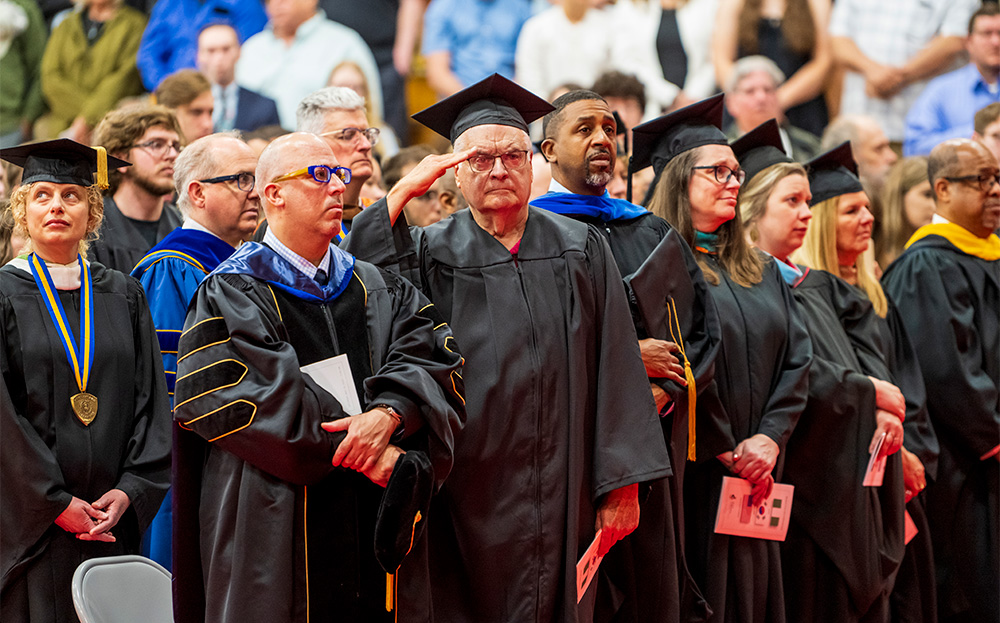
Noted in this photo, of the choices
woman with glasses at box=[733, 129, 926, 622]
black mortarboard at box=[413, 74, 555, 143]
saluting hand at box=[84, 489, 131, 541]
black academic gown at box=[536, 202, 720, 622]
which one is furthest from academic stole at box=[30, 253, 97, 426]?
woman with glasses at box=[733, 129, 926, 622]

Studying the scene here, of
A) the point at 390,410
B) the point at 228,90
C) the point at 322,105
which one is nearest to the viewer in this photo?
the point at 390,410

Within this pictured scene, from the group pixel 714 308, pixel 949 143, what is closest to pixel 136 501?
pixel 714 308

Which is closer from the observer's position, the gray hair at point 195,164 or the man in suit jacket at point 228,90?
the gray hair at point 195,164

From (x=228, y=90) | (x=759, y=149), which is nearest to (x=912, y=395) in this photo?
(x=759, y=149)

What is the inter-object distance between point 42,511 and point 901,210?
5.11m

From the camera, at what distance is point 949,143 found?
223 inches

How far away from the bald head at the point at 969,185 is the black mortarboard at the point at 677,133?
1.91 meters

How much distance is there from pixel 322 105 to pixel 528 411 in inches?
77.9

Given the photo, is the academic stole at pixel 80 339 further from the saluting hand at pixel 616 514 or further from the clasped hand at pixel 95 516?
the saluting hand at pixel 616 514

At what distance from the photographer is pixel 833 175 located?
205 inches

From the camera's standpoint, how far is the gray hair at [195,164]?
4.11 metres

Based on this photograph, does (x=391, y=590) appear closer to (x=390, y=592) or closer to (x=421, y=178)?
(x=390, y=592)

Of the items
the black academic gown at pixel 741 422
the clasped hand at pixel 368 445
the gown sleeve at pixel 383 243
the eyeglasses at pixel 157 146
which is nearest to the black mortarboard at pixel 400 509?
the clasped hand at pixel 368 445

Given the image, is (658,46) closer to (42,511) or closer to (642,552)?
(642,552)
